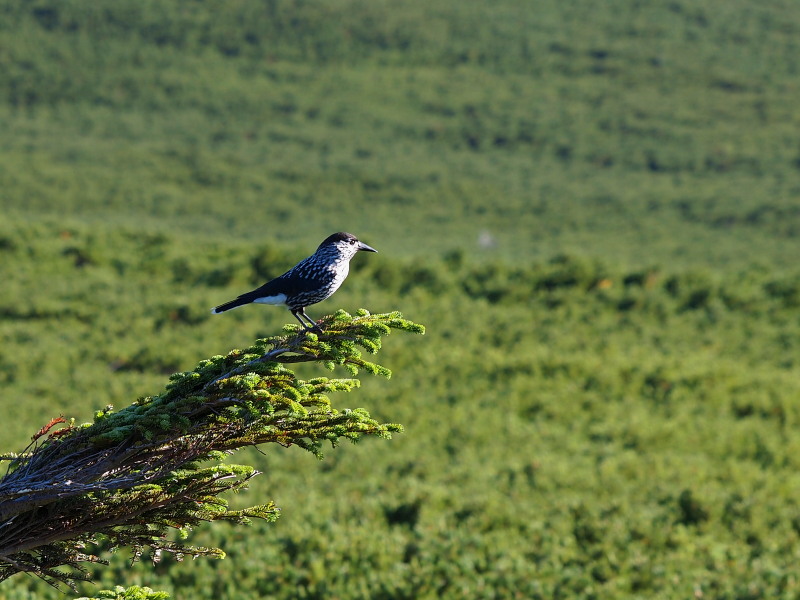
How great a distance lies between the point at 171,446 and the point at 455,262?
21.4 m

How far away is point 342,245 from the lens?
253 inches

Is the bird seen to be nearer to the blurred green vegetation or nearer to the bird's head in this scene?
the bird's head

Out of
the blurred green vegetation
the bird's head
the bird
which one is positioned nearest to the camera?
the bird

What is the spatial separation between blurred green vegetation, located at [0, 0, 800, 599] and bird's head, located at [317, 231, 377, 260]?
210 inches

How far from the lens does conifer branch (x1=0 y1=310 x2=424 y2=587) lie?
520cm

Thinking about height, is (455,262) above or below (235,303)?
below

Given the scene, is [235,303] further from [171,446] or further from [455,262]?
[455,262]

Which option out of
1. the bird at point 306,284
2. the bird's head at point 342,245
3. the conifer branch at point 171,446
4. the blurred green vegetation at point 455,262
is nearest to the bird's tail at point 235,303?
the bird at point 306,284

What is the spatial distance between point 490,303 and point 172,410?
772 inches

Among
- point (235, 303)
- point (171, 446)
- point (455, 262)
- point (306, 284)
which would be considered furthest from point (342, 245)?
point (455, 262)

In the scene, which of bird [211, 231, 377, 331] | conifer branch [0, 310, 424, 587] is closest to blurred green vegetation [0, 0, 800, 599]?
conifer branch [0, 310, 424, 587]

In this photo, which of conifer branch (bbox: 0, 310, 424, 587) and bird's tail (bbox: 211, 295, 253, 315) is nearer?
conifer branch (bbox: 0, 310, 424, 587)

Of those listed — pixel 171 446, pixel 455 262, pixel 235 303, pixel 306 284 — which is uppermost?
pixel 306 284

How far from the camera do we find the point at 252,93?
63812mm
